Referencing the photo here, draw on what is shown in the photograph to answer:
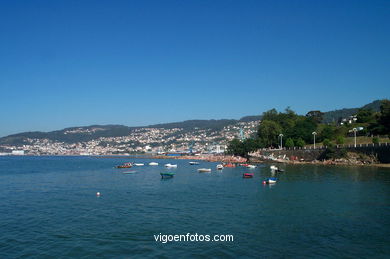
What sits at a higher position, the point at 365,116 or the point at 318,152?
the point at 365,116

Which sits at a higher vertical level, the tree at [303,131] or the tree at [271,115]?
the tree at [271,115]

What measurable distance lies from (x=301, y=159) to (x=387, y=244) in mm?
58692

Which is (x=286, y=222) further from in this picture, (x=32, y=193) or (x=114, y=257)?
(x=32, y=193)

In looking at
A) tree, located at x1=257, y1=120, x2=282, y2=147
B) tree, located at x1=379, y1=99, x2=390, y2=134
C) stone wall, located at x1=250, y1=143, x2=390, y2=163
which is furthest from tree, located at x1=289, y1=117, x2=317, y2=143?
tree, located at x1=379, y1=99, x2=390, y2=134

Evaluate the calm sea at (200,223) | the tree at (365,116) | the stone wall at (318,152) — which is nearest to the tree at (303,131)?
the stone wall at (318,152)

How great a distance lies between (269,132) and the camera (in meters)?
89.9

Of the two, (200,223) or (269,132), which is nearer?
(200,223)

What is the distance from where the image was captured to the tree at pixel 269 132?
8906cm

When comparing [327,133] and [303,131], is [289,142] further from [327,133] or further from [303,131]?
[327,133]

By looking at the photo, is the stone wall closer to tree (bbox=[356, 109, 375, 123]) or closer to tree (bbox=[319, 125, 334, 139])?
tree (bbox=[319, 125, 334, 139])

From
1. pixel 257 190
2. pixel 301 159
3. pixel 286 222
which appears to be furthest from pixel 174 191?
pixel 301 159

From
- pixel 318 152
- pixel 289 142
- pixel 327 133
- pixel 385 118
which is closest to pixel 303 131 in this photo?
pixel 327 133

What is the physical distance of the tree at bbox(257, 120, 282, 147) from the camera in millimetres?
89062

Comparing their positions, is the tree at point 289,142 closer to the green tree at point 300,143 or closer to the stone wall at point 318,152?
Answer: the green tree at point 300,143
